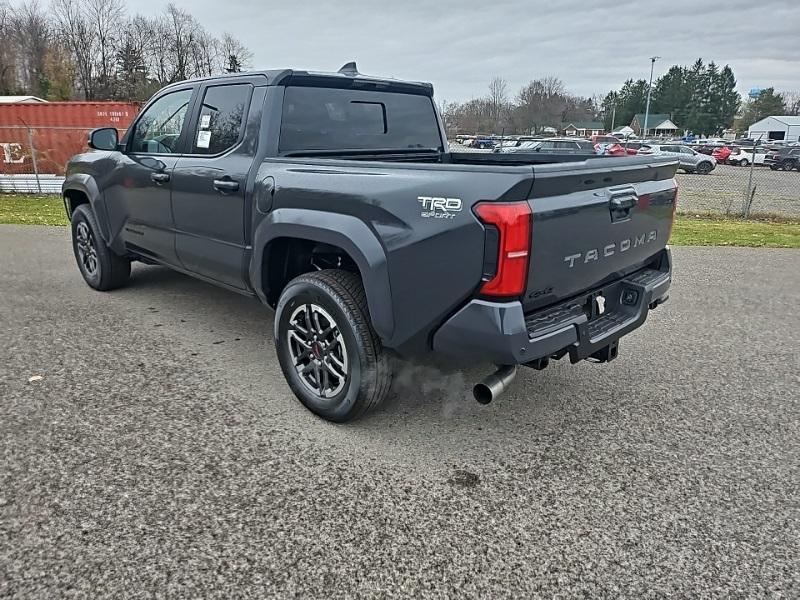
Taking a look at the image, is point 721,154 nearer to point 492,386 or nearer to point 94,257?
point 94,257

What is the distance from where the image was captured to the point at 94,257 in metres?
5.83

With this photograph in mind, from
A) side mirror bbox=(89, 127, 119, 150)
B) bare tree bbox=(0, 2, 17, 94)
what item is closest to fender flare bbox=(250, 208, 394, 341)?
side mirror bbox=(89, 127, 119, 150)

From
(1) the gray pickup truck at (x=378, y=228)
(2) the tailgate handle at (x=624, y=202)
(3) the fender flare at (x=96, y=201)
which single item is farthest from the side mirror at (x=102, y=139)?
(2) the tailgate handle at (x=624, y=202)

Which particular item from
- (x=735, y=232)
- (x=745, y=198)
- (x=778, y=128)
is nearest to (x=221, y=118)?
(x=735, y=232)

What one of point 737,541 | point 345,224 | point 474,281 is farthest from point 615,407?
point 345,224

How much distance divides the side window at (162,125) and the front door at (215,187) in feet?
0.79

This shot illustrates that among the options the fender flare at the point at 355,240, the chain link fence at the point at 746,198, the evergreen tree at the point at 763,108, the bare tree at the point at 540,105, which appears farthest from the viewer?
the evergreen tree at the point at 763,108

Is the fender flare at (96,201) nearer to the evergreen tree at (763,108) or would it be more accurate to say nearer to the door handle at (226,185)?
the door handle at (226,185)

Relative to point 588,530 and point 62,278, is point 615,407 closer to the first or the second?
point 588,530

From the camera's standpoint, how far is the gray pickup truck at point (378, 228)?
8.43ft

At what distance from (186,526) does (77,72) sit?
8234 cm

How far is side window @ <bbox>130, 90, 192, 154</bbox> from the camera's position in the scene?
14.6ft

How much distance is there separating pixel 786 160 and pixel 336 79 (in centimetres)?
3667

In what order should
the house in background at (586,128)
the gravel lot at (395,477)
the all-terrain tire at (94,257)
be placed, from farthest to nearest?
the house in background at (586,128), the all-terrain tire at (94,257), the gravel lot at (395,477)
